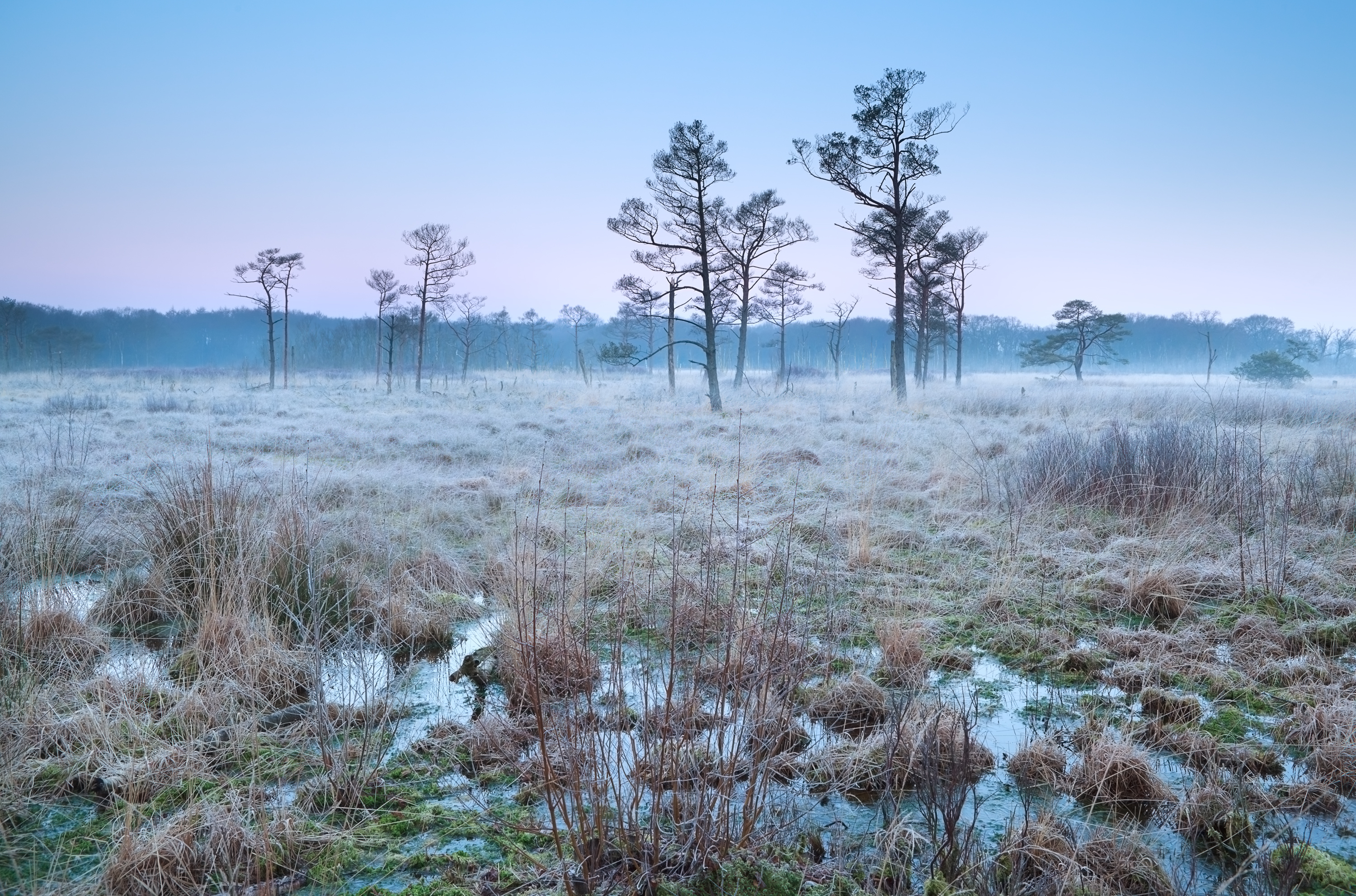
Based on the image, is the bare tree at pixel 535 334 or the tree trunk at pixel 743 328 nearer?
the tree trunk at pixel 743 328

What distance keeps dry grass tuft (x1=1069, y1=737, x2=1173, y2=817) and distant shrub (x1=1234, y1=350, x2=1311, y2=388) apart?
4827cm

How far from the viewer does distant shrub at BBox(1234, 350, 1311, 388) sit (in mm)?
41156

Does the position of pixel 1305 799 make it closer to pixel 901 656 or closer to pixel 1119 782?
pixel 1119 782

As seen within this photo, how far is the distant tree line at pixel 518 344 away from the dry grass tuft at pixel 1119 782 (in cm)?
3558

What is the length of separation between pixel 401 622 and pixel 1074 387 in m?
29.0

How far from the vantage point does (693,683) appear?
2719mm

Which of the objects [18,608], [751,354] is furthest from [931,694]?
[751,354]

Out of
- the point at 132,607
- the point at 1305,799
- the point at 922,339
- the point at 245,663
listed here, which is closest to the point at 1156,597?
the point at 1305,799

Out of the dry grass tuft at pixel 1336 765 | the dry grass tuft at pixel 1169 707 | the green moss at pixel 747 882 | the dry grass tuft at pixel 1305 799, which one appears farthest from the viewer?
the dry grass tuft at pixel 1169 707

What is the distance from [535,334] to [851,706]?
8024 centimetres

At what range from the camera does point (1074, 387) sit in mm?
27750

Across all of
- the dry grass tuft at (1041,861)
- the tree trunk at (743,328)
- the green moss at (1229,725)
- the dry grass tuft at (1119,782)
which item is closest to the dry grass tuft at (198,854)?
the dry grass tuft at (1041,861)

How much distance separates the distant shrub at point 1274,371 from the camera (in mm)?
41156

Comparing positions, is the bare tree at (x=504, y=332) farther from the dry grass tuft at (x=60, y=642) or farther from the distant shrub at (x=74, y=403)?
the dry grass tuft at (x=60, y=642)
